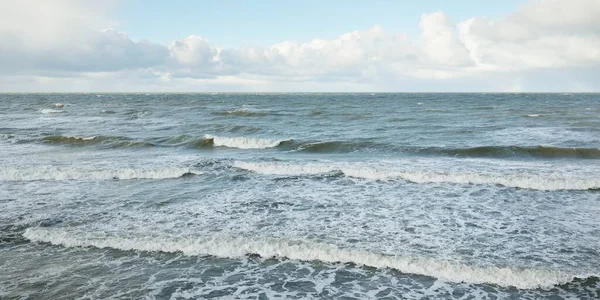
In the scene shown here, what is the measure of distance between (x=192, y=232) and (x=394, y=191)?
7.53m

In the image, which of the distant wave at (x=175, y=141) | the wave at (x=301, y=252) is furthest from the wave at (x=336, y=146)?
the wave at (x=301, y=252)

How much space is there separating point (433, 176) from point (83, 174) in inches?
587

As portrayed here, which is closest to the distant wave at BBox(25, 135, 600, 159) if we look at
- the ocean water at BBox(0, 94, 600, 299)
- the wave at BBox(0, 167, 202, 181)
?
the ocean water at BBox(0, 94, 600, 299)

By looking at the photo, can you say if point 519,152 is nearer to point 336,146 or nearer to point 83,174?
point 336,146

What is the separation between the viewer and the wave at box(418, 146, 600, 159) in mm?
21062

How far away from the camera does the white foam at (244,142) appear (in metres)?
26.6

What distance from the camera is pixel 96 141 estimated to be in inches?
1122

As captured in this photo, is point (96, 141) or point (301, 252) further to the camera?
point (96, 141)

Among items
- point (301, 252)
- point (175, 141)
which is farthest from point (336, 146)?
point (301, 252)

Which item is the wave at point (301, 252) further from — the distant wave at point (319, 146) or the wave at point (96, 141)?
the wave at point (96, 141)

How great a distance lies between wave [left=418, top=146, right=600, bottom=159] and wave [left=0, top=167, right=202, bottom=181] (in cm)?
1368

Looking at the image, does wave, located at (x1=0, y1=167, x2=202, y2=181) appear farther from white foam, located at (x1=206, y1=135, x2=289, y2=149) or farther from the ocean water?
white foam, located at (x1=206, y1=135, x2=289, y2=149)

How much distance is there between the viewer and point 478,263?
27.8 ft

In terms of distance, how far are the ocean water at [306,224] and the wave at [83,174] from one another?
0.31 ft
